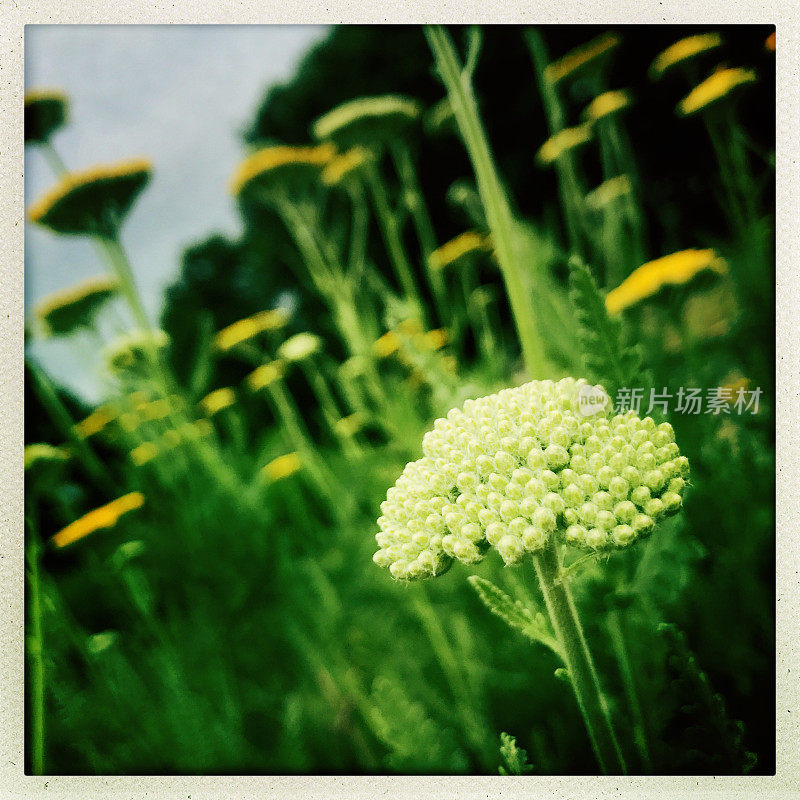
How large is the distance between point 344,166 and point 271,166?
16 centimetres

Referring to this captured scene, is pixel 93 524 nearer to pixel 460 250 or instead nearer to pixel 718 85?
pixel 460 250

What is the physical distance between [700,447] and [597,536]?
1.48 ft

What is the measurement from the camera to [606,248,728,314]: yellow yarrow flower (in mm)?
847

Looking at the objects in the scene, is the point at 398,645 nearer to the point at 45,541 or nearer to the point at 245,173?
the point at 45,541

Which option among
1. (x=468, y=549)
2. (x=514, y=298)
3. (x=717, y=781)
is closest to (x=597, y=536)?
(x=468, y=549)

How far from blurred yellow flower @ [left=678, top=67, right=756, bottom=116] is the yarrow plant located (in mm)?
637

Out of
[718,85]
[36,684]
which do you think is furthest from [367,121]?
Answer: [36,684]

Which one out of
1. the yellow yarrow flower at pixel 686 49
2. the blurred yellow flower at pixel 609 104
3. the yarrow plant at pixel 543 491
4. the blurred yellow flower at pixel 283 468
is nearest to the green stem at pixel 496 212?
the yarrow plant at pixel 543 491

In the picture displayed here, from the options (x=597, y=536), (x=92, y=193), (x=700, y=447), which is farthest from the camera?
(x=92, y=193)

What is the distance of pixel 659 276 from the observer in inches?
33.5

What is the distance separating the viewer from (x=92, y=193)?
Answer: 990 millimetres

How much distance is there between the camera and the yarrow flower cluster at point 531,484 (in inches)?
16.9

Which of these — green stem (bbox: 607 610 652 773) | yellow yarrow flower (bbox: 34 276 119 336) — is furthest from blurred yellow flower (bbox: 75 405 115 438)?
green stem (bbox: 607 610 652 773)

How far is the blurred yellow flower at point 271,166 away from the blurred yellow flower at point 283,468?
0.52m
